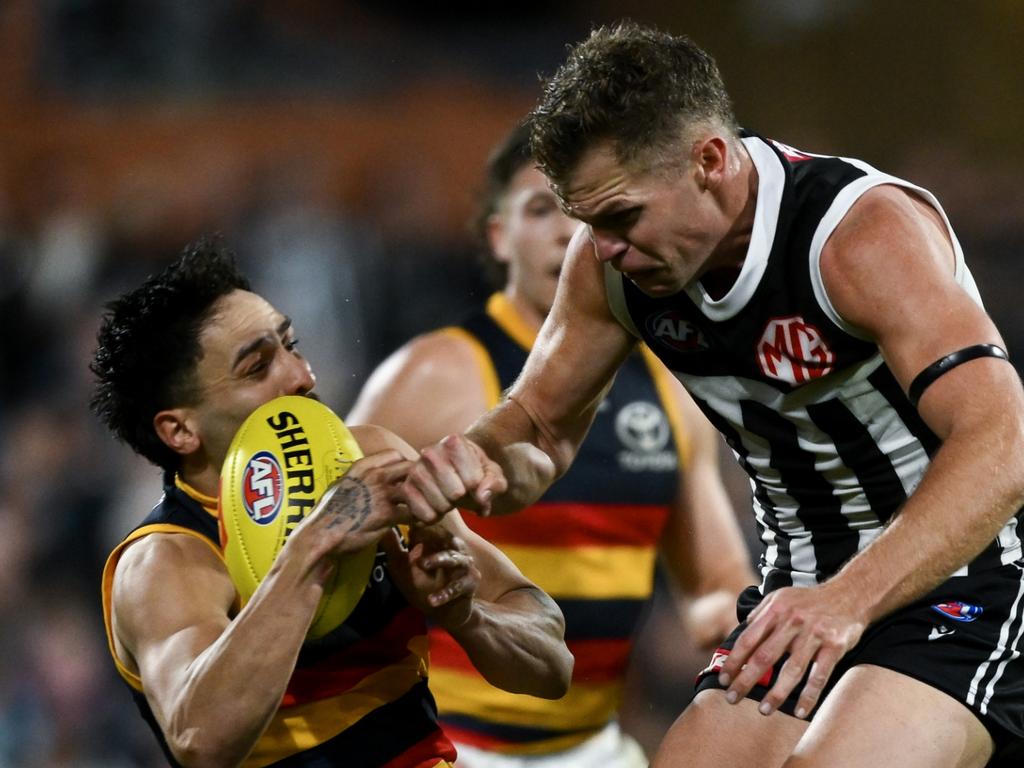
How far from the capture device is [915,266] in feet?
7.88

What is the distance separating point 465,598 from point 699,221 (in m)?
0.77

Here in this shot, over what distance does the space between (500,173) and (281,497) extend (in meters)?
2.35

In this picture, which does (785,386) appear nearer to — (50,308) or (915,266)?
(915,266)

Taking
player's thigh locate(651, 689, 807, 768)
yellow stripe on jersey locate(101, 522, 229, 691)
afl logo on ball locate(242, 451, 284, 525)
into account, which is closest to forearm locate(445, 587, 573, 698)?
player's thigh locate(651, 689, 807, 768)

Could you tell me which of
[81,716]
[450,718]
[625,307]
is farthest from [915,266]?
[81,716]

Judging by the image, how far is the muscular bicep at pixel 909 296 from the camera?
232 centimetres

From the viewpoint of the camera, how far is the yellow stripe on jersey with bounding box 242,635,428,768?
2.85 m

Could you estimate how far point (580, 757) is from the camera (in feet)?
13.9

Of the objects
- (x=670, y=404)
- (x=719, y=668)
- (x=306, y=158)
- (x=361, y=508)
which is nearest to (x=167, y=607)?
(x=361, y=508)

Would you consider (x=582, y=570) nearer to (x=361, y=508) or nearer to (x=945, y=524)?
(x=361, y=508)

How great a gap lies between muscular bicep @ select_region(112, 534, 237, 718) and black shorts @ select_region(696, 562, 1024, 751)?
1026 millimetres

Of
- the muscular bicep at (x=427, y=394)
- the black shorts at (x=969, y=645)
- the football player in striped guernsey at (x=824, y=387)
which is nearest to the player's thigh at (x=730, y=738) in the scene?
the football player in striped guernsey at (x=824, y=387)

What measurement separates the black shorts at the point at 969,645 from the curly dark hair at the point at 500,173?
2285 millimetres

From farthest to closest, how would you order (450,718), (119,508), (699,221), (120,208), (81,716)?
1. (120,208)
2. (119,508)
3. (81,716)
4. (450,718)
5. (699,221)
